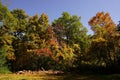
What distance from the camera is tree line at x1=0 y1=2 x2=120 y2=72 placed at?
1185 inches

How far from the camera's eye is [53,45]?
36406mm

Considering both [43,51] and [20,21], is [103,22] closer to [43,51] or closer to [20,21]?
[43,51]

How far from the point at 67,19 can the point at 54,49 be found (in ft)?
37.5

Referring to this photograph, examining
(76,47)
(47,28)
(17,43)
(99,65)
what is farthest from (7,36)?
(99,65)

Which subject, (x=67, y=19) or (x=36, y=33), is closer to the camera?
(x=36, y=33)

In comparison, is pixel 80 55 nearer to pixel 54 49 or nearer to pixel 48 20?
pixel 54 49

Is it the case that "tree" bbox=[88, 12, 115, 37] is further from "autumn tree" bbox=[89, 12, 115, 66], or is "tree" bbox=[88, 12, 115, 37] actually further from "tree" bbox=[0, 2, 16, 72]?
"tree" bbox=[0, 2, 16, 72]

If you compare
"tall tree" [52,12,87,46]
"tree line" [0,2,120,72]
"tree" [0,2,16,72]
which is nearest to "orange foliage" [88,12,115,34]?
"tree line" [0,2,120,72]

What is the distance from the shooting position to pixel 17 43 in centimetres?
3812

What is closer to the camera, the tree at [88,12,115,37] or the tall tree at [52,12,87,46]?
the tree at [88,12,115,37]

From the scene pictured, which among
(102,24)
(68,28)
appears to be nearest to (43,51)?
(102,24)

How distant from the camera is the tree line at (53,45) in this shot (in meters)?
30.1

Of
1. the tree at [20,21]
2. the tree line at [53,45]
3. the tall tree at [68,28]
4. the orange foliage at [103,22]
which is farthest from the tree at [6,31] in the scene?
the orange foliage at [103,22]

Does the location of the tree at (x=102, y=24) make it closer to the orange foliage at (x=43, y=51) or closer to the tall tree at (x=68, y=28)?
the orange foliage at (x=43, y=51)
